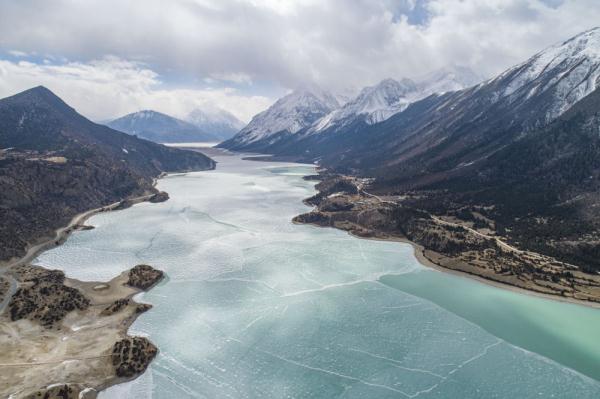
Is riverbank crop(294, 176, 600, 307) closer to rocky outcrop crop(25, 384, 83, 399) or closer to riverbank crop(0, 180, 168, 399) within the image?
riverbank crop(0, 180, 168, 399)

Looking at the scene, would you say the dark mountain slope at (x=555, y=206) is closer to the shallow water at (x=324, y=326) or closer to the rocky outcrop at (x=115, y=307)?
the shallow water at (x=324, y=326)

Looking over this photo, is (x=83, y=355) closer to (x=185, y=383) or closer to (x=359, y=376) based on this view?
(x=185, y=383)

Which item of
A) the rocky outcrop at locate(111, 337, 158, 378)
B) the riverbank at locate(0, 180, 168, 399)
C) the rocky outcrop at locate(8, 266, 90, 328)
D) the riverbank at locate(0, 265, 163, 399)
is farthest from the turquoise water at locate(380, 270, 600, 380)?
the rocky outcrop at locate(8, 266, 90, 328)

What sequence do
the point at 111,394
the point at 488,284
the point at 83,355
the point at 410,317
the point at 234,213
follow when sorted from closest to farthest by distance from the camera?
the point at 111,394 → the point at 83,355 → the point at 410,317 → the point at 488,284 → the point at 234,213

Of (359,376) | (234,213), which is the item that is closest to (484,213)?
(234,213)

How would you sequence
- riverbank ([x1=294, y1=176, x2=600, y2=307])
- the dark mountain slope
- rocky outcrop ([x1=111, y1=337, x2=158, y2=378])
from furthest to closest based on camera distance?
the dark mountain slope < riverbank ([x1=294, y1=176, x2=600, y2=307]) < rocky outcrop ([x1=111, y1=337, x2=158, y2=378])

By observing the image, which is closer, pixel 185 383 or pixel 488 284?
pixel 185 383
